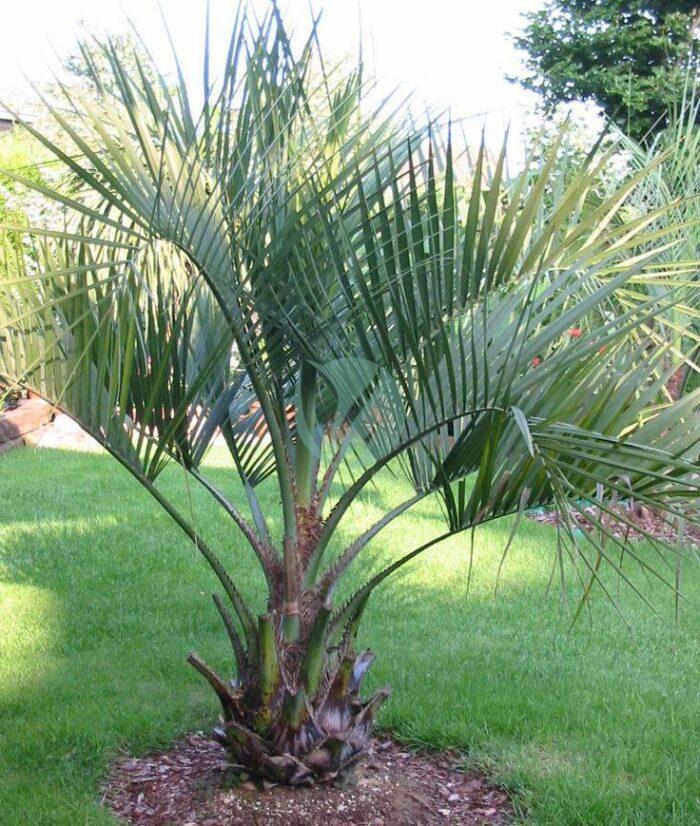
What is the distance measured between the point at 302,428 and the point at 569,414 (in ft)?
2.74

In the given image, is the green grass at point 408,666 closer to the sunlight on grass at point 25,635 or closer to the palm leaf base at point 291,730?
the sunlight on grass at point 25,635

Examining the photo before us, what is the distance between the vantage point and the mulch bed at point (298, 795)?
2854 mm

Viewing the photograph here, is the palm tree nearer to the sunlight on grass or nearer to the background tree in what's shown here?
the sunlight on grass

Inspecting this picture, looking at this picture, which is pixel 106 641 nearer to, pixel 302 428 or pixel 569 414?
pixel 302 428

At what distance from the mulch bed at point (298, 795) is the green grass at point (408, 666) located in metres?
→ 0.09

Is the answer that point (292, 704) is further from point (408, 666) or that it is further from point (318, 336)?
point (408, 666)

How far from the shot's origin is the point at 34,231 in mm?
2201

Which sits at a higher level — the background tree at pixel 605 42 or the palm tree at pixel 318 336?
the background tree at pixel 605 42

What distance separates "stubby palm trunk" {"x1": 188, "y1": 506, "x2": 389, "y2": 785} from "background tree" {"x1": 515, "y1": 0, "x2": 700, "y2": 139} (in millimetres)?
13039

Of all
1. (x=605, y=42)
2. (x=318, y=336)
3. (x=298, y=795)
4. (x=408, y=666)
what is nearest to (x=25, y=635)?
(x=408, y=666)

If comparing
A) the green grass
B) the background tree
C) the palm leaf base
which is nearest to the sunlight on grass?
the green grass

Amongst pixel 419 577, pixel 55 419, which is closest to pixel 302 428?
pixel 419 577

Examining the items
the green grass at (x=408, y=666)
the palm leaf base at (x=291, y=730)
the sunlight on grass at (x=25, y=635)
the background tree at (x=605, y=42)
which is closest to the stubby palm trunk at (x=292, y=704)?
the palm leaf base at (x=291, y=730)

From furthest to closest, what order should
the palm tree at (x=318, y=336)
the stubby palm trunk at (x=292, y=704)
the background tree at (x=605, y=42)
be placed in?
the background tree at (x=605, y=42), the stubby palm trunk at (x=292, y=704), the palm tree at (x=318, y=336)
